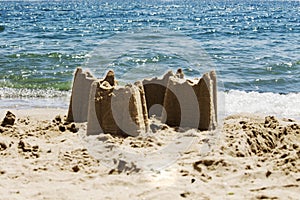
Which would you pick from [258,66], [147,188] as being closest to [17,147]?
[147,188]

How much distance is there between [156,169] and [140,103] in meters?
1.06

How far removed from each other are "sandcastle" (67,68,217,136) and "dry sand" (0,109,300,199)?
7.5 inches

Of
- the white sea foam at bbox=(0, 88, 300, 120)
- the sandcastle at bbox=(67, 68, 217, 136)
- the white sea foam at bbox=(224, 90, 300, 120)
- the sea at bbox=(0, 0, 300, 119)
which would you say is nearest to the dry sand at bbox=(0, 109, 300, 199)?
the sandcastle at bbox=(67, 68, 217, 136)

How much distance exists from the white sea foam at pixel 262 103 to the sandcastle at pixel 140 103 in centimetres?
238

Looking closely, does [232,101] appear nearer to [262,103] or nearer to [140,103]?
[262,103]

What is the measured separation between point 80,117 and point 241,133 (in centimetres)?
201

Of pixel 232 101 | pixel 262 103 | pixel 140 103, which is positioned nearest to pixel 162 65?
pixel 232 101

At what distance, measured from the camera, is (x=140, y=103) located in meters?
5.07

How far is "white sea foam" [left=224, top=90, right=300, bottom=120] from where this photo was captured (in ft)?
27.5

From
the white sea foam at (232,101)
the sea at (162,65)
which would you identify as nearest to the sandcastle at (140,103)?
the white sea foam at (232,101)

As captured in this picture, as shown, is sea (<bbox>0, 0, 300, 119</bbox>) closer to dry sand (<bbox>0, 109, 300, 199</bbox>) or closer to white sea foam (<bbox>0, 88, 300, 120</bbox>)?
white sea foam (<bbox>0, 88, 300, 120</bbox>)

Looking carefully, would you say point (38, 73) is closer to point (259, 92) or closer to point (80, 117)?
point (259, 92)

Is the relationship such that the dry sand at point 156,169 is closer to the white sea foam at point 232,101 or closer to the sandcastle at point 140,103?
the sandcastle at point 140,103

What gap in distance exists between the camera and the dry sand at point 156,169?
375cm
